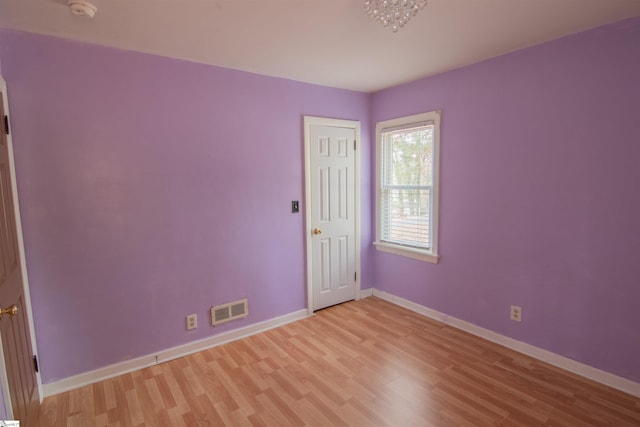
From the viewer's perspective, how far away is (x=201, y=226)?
2.76 metres

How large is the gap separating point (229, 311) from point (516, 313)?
2.48m

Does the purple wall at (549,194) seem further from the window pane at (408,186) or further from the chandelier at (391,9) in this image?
the chandelier at (391,9)

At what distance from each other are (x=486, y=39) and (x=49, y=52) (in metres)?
2.99

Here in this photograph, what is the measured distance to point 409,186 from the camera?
137 inches

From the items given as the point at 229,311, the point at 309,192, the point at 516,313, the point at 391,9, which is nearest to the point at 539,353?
the point at 516,313

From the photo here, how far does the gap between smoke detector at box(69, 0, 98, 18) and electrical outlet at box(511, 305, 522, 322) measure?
11.7ft

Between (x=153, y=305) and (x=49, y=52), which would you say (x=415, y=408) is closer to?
(x=153, y=305)

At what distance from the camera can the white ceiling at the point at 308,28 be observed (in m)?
1.82

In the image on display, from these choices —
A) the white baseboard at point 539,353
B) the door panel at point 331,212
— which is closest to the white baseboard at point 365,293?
the door panel at point 331,212

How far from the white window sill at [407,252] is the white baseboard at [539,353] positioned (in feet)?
1.71

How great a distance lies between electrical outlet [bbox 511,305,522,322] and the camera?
266cm

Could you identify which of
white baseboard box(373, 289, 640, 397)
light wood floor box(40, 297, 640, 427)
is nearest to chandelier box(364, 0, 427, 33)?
light wood floor box(40, 297, 640, 427)

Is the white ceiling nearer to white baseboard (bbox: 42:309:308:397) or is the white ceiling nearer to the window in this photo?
the window

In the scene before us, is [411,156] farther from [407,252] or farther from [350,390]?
[350,390]
